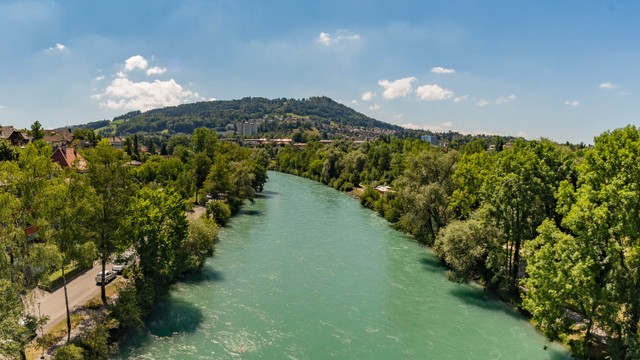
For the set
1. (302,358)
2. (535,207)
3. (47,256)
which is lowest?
(302,358)

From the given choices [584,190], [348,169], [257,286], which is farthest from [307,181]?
[584,190]

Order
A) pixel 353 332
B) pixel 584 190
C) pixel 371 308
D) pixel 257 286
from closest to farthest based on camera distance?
pixel 584 190
pixel 353 332
pixel 371 308
pixel 257 286

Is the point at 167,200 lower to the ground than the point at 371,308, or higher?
higher

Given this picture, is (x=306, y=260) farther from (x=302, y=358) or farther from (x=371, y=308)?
(x=302, y=358)

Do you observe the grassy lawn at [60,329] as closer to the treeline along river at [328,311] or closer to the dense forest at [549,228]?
the treeline along river at [328,311]

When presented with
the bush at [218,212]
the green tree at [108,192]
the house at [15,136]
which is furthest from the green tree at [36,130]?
the green tree at [108,192]

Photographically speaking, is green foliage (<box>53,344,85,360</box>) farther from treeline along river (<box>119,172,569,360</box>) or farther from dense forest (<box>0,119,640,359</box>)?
treeline along river (<box>119,172,569,360</box>)
